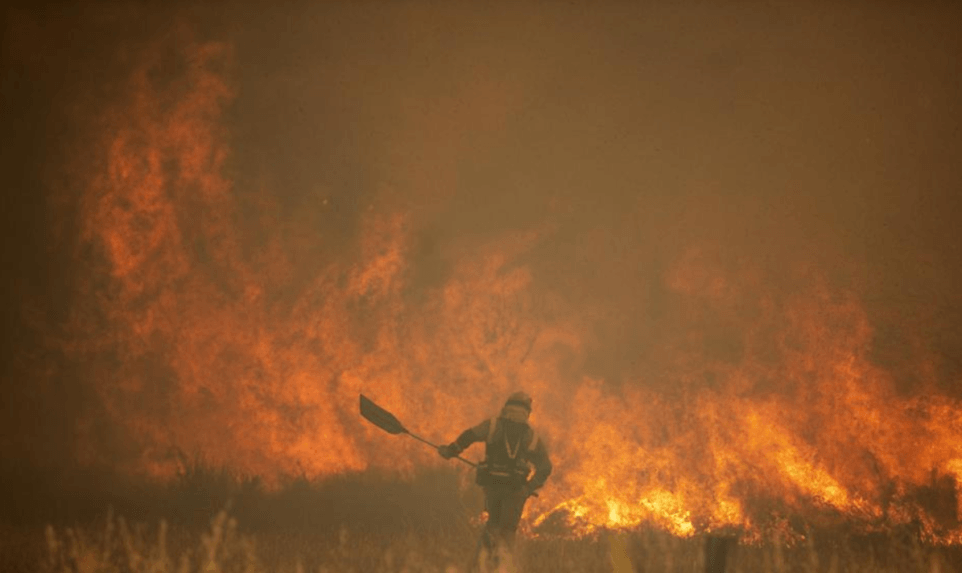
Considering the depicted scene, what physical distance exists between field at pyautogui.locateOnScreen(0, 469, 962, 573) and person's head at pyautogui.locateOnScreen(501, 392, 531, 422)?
1.56 meters

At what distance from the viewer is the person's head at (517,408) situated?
30.2ft

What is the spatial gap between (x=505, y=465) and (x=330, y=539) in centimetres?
430

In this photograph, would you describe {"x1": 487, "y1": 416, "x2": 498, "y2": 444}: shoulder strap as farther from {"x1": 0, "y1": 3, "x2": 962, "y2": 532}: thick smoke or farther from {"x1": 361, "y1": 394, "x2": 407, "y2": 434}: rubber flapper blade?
{"x1": 0, "y1": 3, "x2": 962, "y2": 532}: thick smoke

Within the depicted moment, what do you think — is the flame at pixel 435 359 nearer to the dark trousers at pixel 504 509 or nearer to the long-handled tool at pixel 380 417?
the long-handled tool at pixel 380 417

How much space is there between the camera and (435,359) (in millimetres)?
14406

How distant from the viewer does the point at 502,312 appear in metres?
14.4

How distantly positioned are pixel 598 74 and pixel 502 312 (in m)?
4.81

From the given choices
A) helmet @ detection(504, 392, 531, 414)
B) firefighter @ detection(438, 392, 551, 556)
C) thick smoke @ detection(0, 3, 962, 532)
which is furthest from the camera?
thick smoke @ detection(0, 3, 962, 532)

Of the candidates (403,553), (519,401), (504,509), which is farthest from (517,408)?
(403,553)

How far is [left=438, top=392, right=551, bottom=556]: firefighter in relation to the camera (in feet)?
29.6

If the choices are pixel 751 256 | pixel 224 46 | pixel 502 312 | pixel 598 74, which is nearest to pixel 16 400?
pixel 224 46

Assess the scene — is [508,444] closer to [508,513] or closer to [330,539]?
[508,513]

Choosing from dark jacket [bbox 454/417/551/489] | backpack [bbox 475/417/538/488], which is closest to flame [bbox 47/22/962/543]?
dark jacket [bbox 454/417/551/489]

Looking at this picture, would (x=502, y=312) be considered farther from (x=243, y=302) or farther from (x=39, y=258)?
(x=39, y=258)
